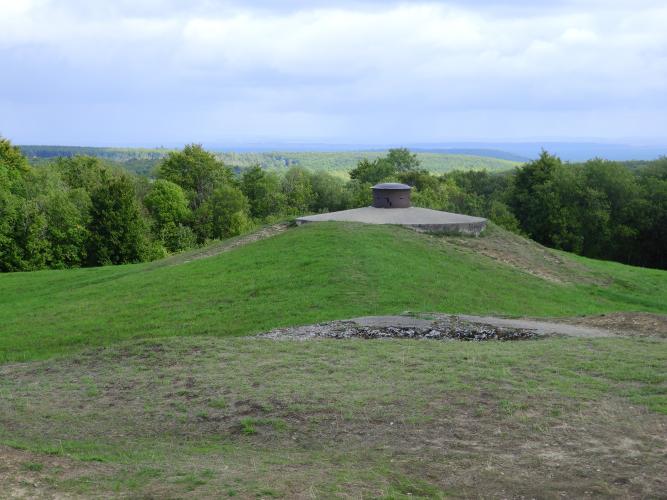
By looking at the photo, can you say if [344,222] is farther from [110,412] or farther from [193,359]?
[110,412]

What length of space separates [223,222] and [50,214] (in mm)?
24940

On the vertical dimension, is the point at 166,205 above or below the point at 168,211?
above

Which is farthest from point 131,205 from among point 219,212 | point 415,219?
point 415,219

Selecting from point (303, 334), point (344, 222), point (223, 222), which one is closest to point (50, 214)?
point (223, 222)

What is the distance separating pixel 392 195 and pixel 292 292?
18.3m

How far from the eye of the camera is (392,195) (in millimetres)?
44031

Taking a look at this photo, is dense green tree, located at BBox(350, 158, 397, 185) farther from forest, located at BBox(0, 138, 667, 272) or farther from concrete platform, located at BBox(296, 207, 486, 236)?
concrete platform, located at BBox(296, 207, 486, 236)

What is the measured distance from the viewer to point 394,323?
2092cm

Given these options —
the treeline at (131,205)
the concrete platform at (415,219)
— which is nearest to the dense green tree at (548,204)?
the treeline at (131,205)

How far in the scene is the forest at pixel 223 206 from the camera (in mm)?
63188

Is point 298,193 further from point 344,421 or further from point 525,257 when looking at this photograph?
point 344,421

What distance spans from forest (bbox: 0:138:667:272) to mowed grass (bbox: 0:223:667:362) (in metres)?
18.2

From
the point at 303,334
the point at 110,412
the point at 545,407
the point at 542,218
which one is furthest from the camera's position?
the point at 542,218

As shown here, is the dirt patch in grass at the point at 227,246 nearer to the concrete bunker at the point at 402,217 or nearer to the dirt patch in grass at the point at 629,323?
the concrete bunker at the point at 402,217
